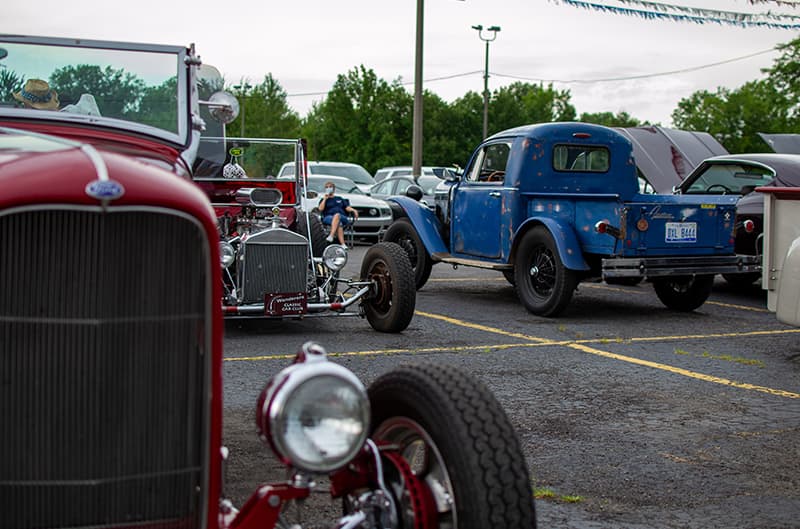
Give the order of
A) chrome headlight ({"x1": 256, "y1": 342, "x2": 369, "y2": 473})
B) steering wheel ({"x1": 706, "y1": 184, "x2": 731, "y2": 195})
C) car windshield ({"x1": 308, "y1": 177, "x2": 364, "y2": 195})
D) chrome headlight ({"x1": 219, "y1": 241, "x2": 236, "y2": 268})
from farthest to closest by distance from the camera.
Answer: car windshield ({"x1": 308, "y1": 177, "x2": 364, "y2": 195}), steering wheel ({"x1": 706, "y1": 184, "x2": 731, "y2": 195}), chrome headlight ({"x1": 219, "y1": 241, "x2": 236, "y2": 268}), chrome headlight ({"x1": 256, "y1": 342, "x2": 369, "y2": 473})

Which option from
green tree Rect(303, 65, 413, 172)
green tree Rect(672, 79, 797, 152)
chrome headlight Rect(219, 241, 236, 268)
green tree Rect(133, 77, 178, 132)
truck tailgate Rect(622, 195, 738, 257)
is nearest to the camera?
green tree Rect(133, 77, 178, 132)

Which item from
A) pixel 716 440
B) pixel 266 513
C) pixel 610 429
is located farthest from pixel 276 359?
pixel 266 513

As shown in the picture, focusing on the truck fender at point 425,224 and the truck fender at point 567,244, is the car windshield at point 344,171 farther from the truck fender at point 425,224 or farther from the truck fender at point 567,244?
the truck fender at point 567,244

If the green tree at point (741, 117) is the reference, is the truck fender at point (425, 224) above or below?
below

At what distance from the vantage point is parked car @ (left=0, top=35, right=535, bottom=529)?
2.57 metres

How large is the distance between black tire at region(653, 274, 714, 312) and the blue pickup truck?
1cm

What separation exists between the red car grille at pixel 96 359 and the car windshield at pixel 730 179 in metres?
10.9

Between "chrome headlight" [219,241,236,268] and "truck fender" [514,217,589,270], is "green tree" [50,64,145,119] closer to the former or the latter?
"chrome headlight" [219,241,236,268]

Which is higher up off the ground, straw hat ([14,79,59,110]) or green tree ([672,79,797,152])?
green tree ([672,79,797,152])

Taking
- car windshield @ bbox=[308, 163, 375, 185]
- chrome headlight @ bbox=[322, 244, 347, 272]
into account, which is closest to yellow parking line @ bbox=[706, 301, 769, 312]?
chrome headlight @ bbox=[322, 244, 347, 272]

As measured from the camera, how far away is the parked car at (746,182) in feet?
38.7

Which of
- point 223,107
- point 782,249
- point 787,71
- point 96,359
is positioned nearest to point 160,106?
point 223,107

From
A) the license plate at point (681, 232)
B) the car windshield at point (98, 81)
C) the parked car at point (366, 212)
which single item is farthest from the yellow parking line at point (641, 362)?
the parked car at point (366, 212)

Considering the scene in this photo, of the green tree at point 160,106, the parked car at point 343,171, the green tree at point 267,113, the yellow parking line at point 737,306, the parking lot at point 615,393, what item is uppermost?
the green tree at point 267,113
